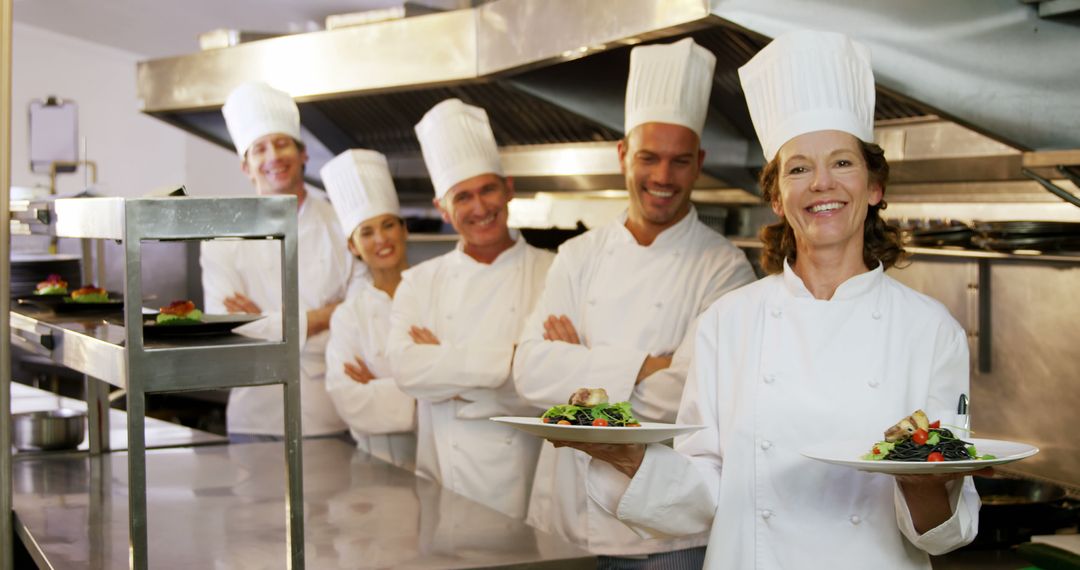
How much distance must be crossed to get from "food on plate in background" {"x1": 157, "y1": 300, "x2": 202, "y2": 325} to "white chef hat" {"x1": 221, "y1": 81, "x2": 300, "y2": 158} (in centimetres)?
203

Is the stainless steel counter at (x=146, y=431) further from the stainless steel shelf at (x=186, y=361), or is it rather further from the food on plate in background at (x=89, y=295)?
the stainless steel shelf at (x=186, y=361)

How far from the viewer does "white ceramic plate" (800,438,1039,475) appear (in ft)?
5.03

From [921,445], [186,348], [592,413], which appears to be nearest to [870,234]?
[921,445]

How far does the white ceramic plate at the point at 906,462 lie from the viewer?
1.53 metres

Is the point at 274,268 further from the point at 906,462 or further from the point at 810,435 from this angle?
the point at 906,462

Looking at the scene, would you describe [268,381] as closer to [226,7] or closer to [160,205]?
[160,205]

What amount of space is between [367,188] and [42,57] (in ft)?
24.9

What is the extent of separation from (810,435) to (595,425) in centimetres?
39

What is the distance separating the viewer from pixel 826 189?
6.21ft

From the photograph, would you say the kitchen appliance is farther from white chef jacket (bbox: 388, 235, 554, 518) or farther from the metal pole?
the metal pole

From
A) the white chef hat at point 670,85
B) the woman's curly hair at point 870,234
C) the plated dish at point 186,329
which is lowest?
the plated dish at point 186,329

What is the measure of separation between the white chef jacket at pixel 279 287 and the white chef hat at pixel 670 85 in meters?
1.60

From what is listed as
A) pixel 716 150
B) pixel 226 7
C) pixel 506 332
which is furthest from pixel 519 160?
pixel 226 7

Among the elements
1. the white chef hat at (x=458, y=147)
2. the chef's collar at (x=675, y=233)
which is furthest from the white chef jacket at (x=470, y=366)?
the chef's collar at (x=675, y=233)
